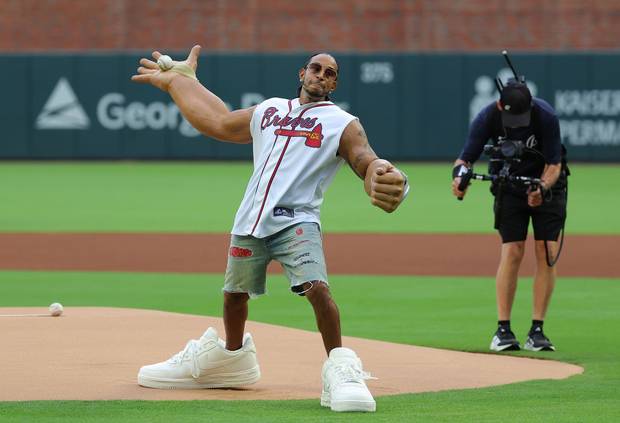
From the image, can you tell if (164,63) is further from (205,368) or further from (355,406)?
(355,406)

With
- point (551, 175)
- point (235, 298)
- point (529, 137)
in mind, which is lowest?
point (235, 298)

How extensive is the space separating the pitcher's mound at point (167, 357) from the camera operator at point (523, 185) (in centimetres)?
85

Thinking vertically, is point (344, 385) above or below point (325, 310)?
below

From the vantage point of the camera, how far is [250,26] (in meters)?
38.0

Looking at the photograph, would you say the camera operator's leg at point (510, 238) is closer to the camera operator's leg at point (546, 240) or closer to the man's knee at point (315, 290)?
the camera operator's leg at point (546, 240)

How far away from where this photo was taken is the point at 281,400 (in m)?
7.37

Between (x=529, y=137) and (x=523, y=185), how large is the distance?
350 mm

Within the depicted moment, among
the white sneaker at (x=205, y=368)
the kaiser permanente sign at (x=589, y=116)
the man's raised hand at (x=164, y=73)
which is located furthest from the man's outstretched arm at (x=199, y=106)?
the kaiser permanente sign at (x=589, y=116)

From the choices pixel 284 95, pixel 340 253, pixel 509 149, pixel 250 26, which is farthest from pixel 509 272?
pixel 250 26

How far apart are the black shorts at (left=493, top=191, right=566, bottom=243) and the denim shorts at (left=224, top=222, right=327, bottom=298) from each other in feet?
10.1

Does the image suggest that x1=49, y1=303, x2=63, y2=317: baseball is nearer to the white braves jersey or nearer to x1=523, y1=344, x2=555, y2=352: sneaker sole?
the white braves jersey

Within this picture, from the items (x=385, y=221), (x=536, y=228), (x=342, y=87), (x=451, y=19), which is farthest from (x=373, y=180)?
(x=451, y=19)

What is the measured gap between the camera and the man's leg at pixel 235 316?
301 inches

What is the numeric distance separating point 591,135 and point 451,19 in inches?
284
